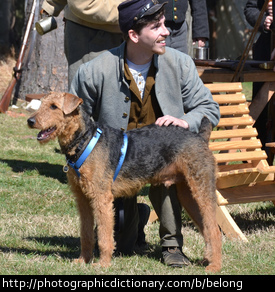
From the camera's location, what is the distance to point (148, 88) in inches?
183

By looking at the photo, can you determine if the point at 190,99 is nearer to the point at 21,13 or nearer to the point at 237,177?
the point at 237,177

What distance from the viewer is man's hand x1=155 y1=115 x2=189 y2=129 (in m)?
4.43

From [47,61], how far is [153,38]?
680 centimetres

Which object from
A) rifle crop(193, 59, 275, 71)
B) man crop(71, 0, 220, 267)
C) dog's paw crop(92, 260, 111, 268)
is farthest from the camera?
rifle crop(193, 59, 275, 71)

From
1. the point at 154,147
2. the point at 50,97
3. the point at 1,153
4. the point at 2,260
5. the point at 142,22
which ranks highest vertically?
the point at 142,22

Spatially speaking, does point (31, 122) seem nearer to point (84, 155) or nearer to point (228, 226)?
point (84, 155)

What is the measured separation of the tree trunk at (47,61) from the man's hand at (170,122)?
6.69 m

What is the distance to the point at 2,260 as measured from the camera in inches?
178

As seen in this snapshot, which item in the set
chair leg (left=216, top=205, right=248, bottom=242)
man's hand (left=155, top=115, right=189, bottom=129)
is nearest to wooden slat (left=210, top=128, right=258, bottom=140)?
chair leg (left=216, top=205, right=248, bottom=242)

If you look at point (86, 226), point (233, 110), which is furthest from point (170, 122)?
point (233, 110)

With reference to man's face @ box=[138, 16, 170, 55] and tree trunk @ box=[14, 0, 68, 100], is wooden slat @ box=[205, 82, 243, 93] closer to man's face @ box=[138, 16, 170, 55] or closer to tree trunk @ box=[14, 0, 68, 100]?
man's face @ box=[138, 16, 170, 55]

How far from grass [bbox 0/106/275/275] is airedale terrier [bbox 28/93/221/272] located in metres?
0.26

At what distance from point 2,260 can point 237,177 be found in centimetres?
220

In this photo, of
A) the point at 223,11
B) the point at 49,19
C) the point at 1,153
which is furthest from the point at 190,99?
the point at 223,11
